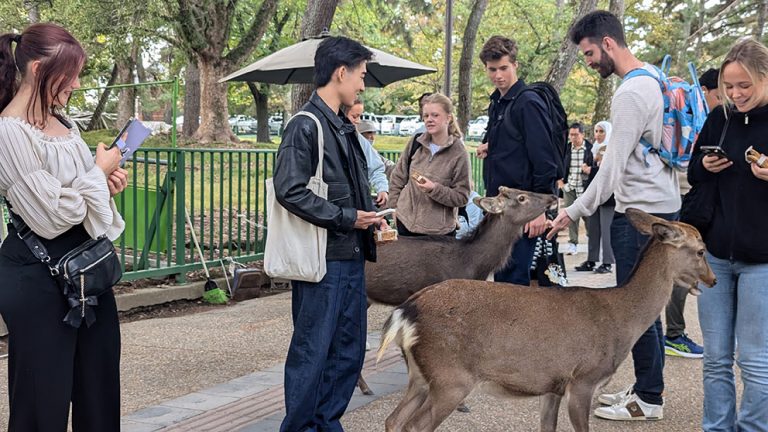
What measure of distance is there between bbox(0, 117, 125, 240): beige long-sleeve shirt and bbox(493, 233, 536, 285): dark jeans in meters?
3.61

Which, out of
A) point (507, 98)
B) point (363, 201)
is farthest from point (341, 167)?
point (507, 98)

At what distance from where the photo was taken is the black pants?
330 centimetres

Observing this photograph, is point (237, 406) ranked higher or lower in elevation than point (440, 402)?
lower

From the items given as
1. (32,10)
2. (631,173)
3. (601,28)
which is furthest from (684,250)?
(32,10)

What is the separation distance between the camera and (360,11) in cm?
2323

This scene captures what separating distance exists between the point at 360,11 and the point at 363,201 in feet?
64.3

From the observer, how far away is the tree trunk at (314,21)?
421 inches

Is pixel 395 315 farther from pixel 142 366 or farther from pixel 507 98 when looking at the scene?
pixel 142 366

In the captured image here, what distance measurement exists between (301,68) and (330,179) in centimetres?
631

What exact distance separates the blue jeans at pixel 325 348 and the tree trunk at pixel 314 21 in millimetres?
6672

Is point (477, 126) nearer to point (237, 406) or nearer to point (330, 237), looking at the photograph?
point (237, 406)

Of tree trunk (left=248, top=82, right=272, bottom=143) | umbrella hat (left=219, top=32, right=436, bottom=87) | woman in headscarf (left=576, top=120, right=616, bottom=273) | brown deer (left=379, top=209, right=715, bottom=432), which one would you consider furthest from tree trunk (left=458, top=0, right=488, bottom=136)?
tree trunk (left=248, top=82, right=272, bottom=143)

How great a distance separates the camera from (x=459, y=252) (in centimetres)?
639

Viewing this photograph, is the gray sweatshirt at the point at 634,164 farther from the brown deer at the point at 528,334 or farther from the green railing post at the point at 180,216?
the green railing post at the point at 180,216
